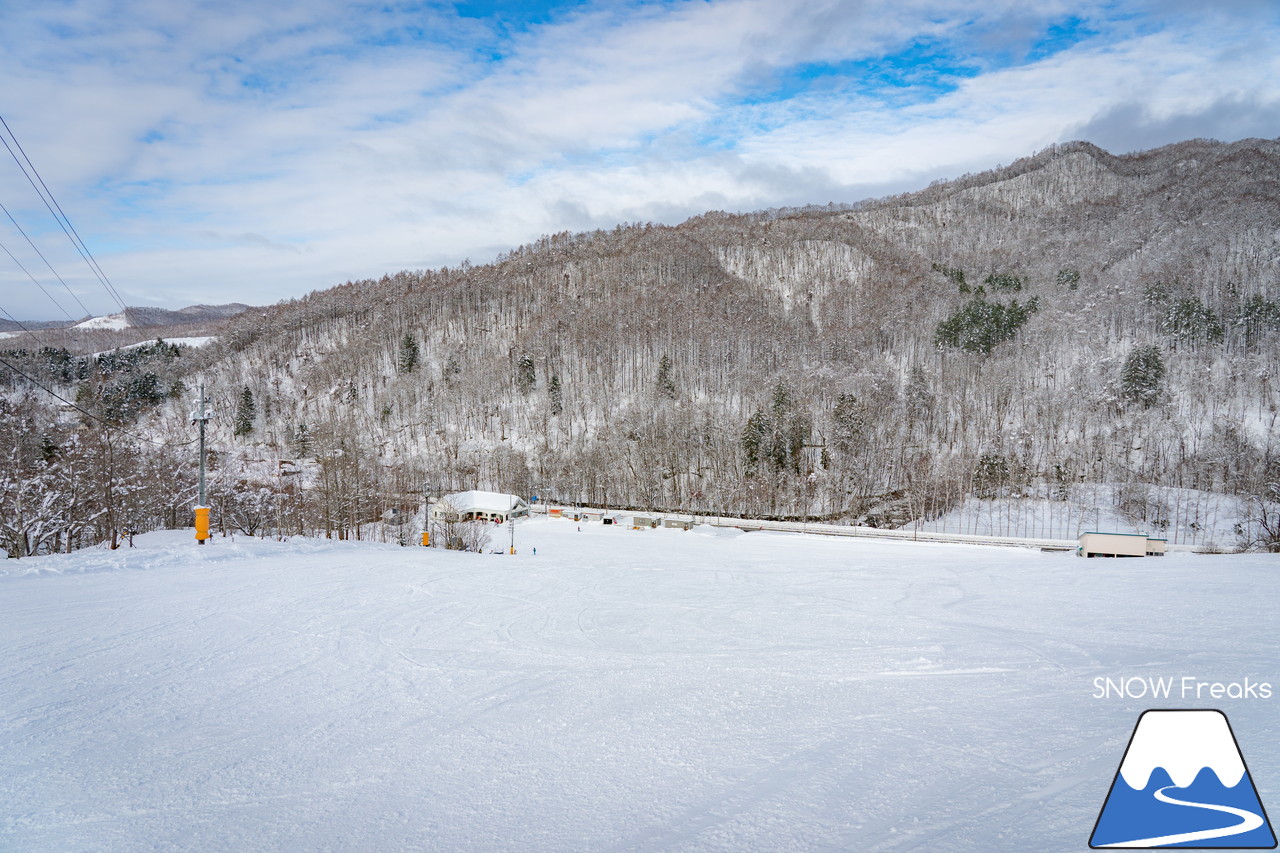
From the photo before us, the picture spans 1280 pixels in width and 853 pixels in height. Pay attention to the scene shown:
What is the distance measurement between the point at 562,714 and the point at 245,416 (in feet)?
408

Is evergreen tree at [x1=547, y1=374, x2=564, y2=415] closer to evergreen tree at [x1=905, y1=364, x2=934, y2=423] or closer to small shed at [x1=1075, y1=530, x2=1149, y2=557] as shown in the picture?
evergreen tree at [x1=905, y1=364, x2=934, y2=423]

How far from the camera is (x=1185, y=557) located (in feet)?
54.1

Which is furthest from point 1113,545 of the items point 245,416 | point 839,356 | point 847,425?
point 245,416

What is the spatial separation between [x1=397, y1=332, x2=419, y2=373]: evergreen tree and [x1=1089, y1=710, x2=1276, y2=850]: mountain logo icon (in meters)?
133

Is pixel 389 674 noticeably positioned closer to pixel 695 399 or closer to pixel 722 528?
pixel 722 528

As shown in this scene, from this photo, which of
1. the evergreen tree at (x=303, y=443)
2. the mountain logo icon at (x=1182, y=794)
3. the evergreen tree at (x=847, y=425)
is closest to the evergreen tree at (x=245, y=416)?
the evergreen tree at (x=303, y=443)

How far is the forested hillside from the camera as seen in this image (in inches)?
2995

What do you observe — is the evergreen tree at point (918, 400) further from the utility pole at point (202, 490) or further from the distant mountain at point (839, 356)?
the utility pole at point (202, 490)

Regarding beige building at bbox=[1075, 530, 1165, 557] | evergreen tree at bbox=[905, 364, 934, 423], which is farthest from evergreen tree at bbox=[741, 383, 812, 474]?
beige building at bbox=[1075, 530, 1165, 557]

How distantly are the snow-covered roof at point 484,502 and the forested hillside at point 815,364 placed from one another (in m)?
7.15

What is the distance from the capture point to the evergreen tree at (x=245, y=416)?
109500 millimetres

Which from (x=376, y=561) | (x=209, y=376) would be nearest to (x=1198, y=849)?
(x=376, y=561)

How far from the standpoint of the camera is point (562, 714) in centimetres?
582

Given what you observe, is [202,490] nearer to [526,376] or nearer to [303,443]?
[303,443]
